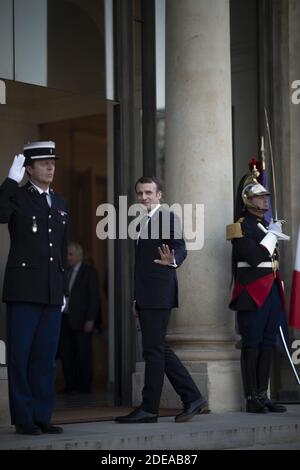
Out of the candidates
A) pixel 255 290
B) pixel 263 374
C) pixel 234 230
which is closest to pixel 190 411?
pixel 263 374

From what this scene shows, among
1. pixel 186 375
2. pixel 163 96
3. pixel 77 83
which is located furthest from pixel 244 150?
pixel 186 375

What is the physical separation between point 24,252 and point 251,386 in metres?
2.81

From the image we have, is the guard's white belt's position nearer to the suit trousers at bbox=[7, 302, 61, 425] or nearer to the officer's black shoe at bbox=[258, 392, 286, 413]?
the officer's black shoe at bbox=[258, 392, 286, 413]

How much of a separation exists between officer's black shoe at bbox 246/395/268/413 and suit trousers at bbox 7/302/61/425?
2415 millimetres

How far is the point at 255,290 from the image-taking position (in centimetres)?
1043

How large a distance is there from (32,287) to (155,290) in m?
1.17

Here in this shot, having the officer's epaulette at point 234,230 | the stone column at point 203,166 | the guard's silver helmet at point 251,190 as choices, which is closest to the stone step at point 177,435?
the stone column at point 203,166

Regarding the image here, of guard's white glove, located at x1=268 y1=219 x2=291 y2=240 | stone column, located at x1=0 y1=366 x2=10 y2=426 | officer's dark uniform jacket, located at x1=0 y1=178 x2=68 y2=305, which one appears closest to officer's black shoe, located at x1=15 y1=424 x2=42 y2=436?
stone column, located at x1=0 y1=366 x2=10 y2=426

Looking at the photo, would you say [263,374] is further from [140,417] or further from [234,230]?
[140,417]

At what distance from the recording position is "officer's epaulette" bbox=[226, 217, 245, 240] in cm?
1047

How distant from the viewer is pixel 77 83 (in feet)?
37.8

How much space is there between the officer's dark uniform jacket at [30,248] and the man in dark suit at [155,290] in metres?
0.86

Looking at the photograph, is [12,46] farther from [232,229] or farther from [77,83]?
[232,229]

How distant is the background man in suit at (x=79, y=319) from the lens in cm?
1484
